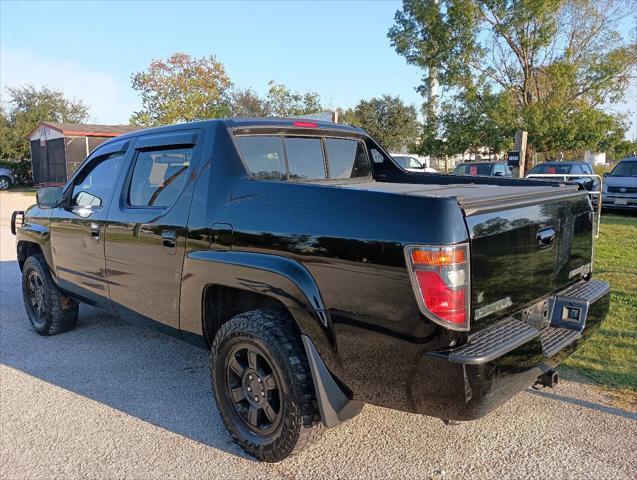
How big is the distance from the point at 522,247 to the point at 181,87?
107 feet

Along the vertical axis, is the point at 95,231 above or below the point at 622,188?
above

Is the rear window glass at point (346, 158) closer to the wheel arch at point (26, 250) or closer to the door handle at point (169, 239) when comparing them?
the door handle at point (169, 239)

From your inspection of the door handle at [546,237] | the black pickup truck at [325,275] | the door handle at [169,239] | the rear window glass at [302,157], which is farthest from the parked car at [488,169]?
the door handle at [169,239]

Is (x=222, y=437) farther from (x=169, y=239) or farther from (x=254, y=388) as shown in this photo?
(x=169, y=239)

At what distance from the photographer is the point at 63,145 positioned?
25.3 metres

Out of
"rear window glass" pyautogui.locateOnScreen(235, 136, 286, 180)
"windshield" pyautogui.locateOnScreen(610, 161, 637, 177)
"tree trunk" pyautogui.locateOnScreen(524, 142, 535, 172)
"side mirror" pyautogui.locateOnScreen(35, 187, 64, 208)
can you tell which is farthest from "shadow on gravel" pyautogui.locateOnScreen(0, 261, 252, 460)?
"tree trunk" pyautogui.locateOnScreen(524, 142, 535, 172)

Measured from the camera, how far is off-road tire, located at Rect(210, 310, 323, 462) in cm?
283

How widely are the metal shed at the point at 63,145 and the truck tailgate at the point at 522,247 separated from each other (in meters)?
23.5

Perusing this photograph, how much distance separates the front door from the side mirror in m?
0.08

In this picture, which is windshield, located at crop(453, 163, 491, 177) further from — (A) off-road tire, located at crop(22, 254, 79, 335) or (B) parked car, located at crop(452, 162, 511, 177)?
(A) off-road tire, located at crop(22, 254, 79, 335)

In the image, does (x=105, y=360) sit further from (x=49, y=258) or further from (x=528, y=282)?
(x=528, y=282)

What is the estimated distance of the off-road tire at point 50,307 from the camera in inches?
203

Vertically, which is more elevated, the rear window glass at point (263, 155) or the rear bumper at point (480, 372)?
the rear window glass at point (263, 155)

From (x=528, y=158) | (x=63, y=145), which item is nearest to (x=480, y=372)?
(x=528, y=158)
